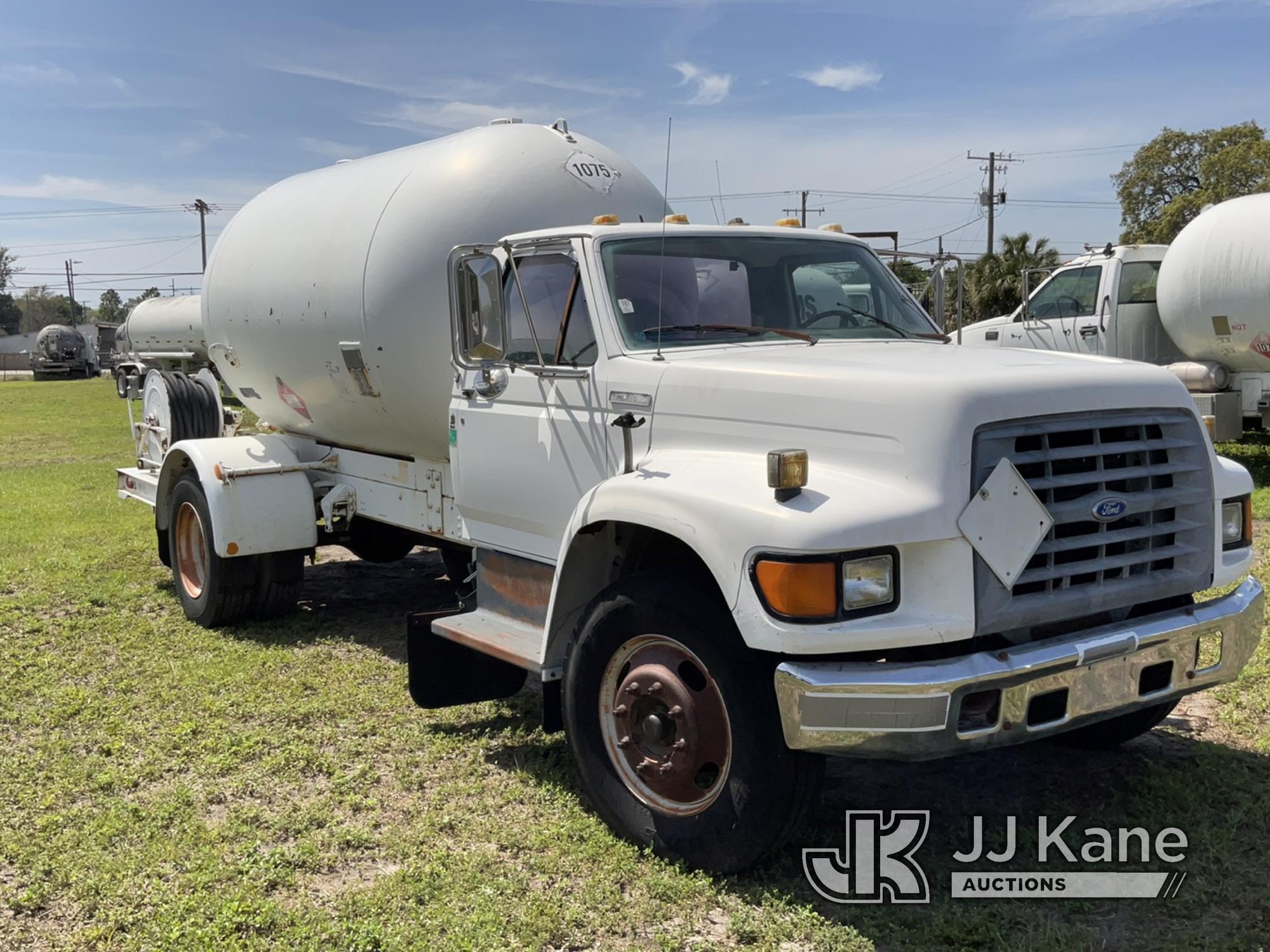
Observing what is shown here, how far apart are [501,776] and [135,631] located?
12.0 feet

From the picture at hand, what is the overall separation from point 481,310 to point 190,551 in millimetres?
3901

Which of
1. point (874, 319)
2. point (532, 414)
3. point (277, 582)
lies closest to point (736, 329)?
point (874, 319)

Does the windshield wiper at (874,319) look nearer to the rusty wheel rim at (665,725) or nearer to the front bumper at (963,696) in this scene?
the front bumper at (963,696)

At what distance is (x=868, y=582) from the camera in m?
3.41

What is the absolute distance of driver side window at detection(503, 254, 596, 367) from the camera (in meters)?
4.71

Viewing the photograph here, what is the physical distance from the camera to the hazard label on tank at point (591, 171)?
6004mm

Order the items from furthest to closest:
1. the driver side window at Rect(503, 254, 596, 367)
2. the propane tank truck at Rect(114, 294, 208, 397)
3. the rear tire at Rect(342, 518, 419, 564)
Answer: the propane tank truck at Rect(114, 294, 208, 397) → the rear tire at Rect(342, 518, 419, 564) → the driver side window at Rect(503, 254, 596, 367)

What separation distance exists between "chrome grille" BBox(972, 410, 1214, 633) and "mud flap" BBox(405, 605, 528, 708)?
2.56 meters

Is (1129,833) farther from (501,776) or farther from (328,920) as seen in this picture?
(328,920)

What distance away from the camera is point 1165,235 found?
41000mm

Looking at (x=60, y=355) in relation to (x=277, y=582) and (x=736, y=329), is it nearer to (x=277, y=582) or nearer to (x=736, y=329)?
(x=277, y=582)

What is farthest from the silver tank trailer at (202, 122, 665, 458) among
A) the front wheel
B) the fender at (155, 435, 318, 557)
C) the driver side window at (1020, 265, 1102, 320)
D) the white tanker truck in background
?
the driver side window at (1020, 265, 1102, 320)

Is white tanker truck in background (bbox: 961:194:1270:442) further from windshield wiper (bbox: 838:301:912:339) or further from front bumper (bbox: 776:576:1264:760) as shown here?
front bumper (bbox: 776:576:1264:760)

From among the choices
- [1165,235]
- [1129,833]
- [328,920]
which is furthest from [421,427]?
[1165,235]
